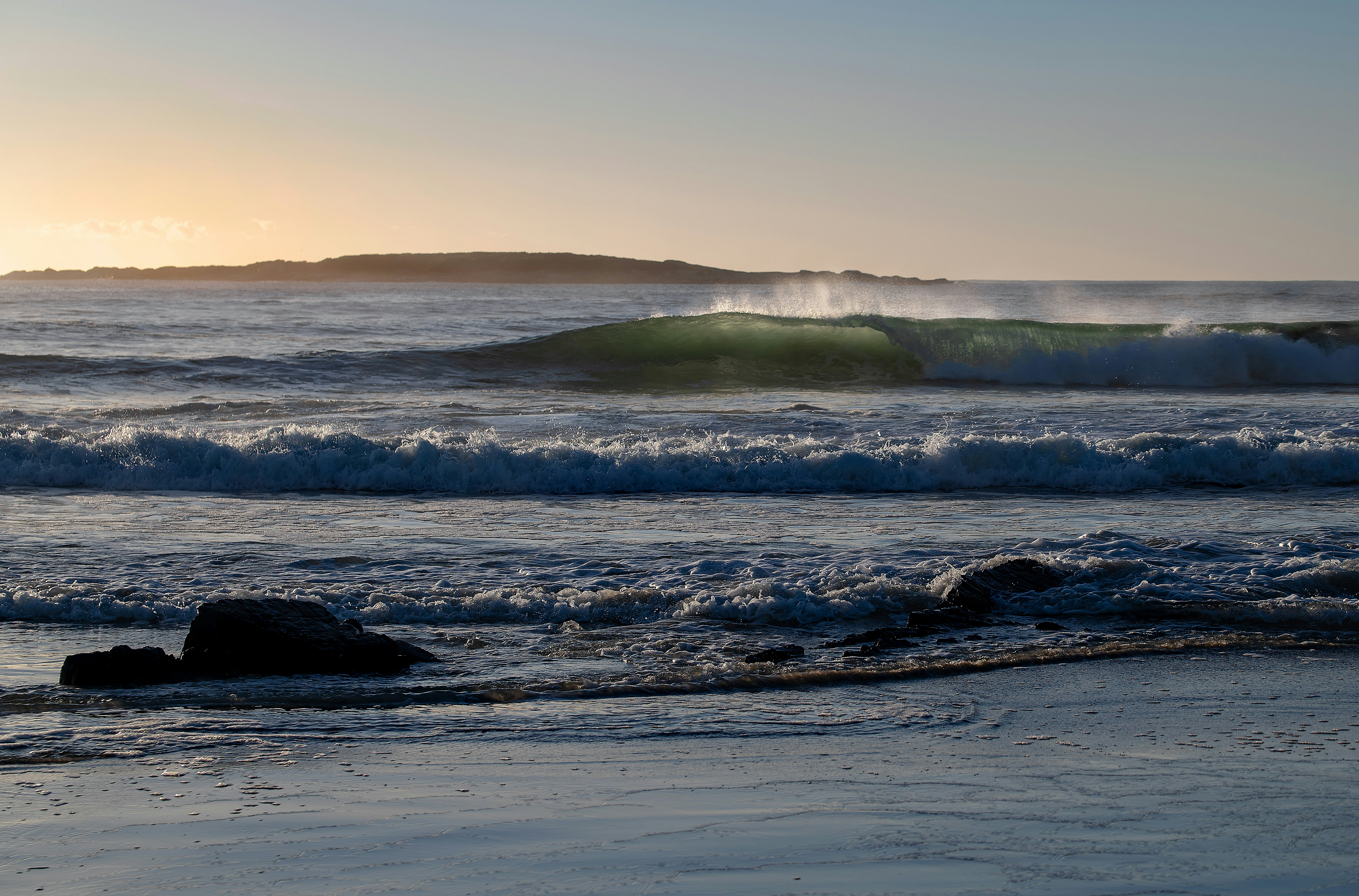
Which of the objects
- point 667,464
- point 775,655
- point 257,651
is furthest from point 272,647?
point 667,464

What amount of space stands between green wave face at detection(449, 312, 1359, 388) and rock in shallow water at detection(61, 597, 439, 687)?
1601 cm

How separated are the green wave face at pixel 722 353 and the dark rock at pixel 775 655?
1524cm

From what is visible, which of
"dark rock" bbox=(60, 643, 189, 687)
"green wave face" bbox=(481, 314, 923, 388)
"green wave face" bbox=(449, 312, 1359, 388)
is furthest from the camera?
"green wave face" bbox=(449, 312, 1359, 388)

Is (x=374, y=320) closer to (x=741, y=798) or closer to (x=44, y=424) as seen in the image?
(x=44, y=424)

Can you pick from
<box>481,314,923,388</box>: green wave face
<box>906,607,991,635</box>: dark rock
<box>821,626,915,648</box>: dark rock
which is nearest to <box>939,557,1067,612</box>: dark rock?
→ <box>906,607,991,635</box>: dark rock

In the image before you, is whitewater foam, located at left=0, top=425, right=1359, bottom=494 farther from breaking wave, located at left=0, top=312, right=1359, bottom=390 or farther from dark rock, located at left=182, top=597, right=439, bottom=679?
breaking wave, located at left=0, top=312, right=1359, bottom=390

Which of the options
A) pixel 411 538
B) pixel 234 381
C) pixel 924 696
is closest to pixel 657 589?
pixel 924 696

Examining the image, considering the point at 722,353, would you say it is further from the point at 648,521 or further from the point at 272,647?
the point at 272,647

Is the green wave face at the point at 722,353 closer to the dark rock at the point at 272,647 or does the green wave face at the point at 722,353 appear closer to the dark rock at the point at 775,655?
the dark rock at the point at 775,655

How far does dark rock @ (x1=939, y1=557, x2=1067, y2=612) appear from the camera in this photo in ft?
17.7

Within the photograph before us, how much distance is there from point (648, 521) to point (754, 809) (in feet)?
16.8

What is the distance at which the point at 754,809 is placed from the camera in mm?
2877

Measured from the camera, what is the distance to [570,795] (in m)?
3.00

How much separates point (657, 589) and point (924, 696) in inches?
73.5
